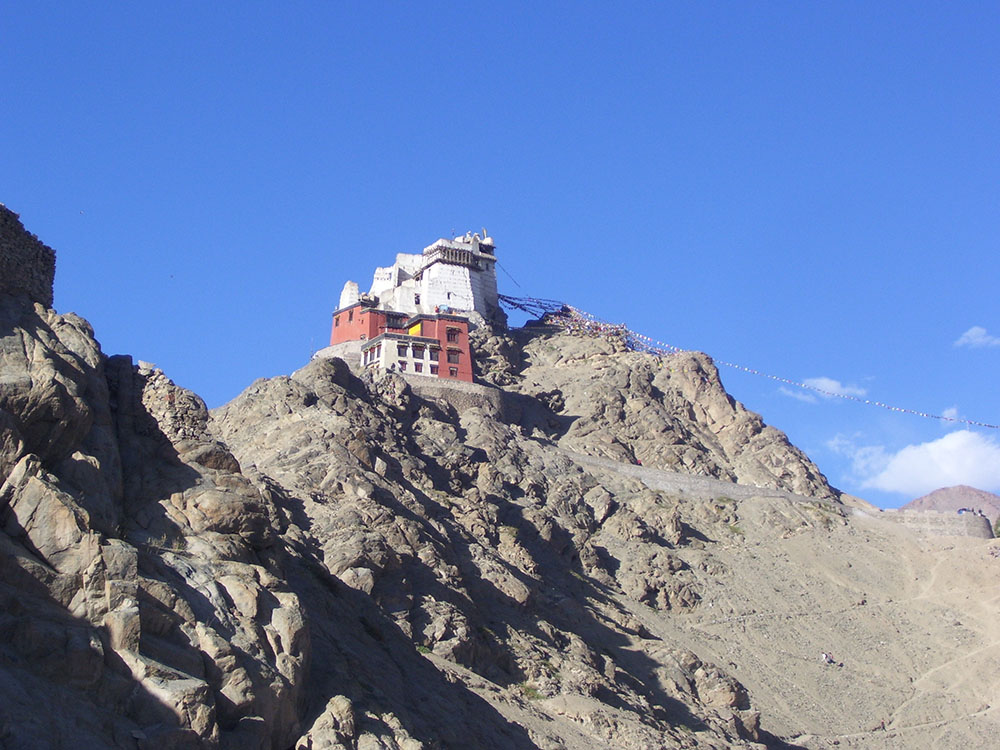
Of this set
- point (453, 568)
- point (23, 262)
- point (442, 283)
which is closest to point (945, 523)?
point (442, 283)

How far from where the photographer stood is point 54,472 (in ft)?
93.9

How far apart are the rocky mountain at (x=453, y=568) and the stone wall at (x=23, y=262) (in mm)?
81

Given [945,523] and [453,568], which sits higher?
[945,523]

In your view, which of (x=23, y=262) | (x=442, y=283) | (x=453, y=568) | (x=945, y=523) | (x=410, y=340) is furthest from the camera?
(x=442, y=283)

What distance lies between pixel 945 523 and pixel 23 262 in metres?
74.3

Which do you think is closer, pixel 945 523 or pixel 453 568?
pixel 453 568

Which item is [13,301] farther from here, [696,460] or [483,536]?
[696,460]

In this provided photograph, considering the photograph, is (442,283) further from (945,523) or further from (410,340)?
(945,523)

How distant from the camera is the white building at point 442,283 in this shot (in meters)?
105

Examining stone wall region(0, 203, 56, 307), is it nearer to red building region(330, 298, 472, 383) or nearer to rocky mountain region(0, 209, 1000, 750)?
rocky mountain region(0, 209, 1000, 750)

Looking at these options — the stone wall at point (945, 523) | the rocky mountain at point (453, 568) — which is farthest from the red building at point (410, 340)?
the stone wall at point (945, 523)

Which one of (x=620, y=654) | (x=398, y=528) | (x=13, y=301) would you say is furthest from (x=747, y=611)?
(x=13, y=301)

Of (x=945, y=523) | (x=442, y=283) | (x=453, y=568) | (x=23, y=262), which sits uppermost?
(x=442, y=283)

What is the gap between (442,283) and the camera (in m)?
107
